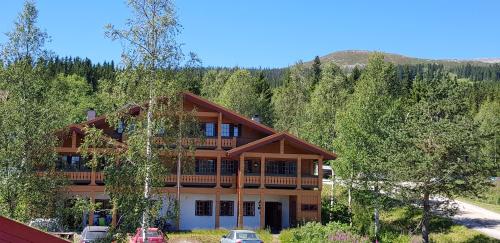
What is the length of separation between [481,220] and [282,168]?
552 inches

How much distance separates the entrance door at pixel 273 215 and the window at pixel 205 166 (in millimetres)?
4893

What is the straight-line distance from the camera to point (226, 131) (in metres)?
41.9

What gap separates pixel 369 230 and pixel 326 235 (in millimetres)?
7742

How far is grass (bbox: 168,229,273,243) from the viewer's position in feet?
114

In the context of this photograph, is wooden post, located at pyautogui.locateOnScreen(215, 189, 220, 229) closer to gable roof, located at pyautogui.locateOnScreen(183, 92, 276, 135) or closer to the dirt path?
gable roof, located at pyautogui.locateOnScreen(183, 92, 276, 135)

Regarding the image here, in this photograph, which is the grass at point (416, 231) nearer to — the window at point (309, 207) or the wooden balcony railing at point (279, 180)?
the window at point (309, 207)

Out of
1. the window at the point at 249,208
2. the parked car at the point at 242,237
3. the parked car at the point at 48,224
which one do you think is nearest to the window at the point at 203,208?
the window at the point at 249,208

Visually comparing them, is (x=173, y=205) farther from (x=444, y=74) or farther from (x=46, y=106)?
(x=444, y=74)

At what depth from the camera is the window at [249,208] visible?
41.1 meters

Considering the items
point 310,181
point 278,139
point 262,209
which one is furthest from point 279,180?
point 278,139

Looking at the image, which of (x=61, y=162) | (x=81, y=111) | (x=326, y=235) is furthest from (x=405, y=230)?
(x=81, y=111)

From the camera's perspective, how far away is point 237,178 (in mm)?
40625

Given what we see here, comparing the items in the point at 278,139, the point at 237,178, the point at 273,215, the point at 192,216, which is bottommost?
the point at 273,215

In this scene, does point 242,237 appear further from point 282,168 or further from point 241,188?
point 282,168
